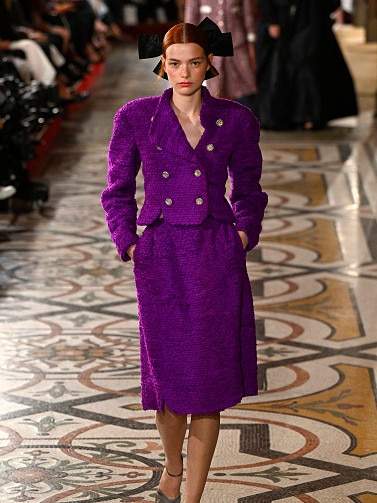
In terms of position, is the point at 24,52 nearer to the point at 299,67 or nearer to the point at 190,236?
the point at 299,67

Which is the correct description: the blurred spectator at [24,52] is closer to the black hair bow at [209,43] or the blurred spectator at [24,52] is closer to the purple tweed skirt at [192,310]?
the black hair bow at [209,43]

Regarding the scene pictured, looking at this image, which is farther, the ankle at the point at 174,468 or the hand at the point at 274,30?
the hand at the point at 274,30

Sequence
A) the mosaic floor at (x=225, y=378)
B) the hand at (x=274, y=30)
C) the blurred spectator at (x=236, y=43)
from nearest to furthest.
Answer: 1. the mosaic floor at (x=225, y=378)
2. the blurred spectator at (x=236, y=43)
3. the hand at (x=274, y=30)

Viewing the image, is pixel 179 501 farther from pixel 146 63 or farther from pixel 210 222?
pixel 146 63

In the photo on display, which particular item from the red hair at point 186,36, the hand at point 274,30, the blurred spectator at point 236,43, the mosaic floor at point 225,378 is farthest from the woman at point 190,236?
the hand at point 274,30

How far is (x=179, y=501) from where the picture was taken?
11.6 ft

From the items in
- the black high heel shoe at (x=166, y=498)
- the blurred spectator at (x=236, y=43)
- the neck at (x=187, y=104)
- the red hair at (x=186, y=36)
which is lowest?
the blurred spectator at (x=236, y=43)

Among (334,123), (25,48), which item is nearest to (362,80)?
(334,123)

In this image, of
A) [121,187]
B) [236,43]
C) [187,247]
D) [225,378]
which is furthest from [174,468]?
[236,43]

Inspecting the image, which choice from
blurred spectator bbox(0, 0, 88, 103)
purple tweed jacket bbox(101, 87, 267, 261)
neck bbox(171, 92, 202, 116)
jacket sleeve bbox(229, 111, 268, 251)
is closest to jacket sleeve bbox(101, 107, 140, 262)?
purple tweed jacket bbox(101, 87, 267, 261)

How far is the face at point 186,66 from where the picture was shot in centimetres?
331

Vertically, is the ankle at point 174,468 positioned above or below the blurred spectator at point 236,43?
above

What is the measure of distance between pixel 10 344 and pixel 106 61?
52.3ft

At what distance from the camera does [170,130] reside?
11.0 ft
